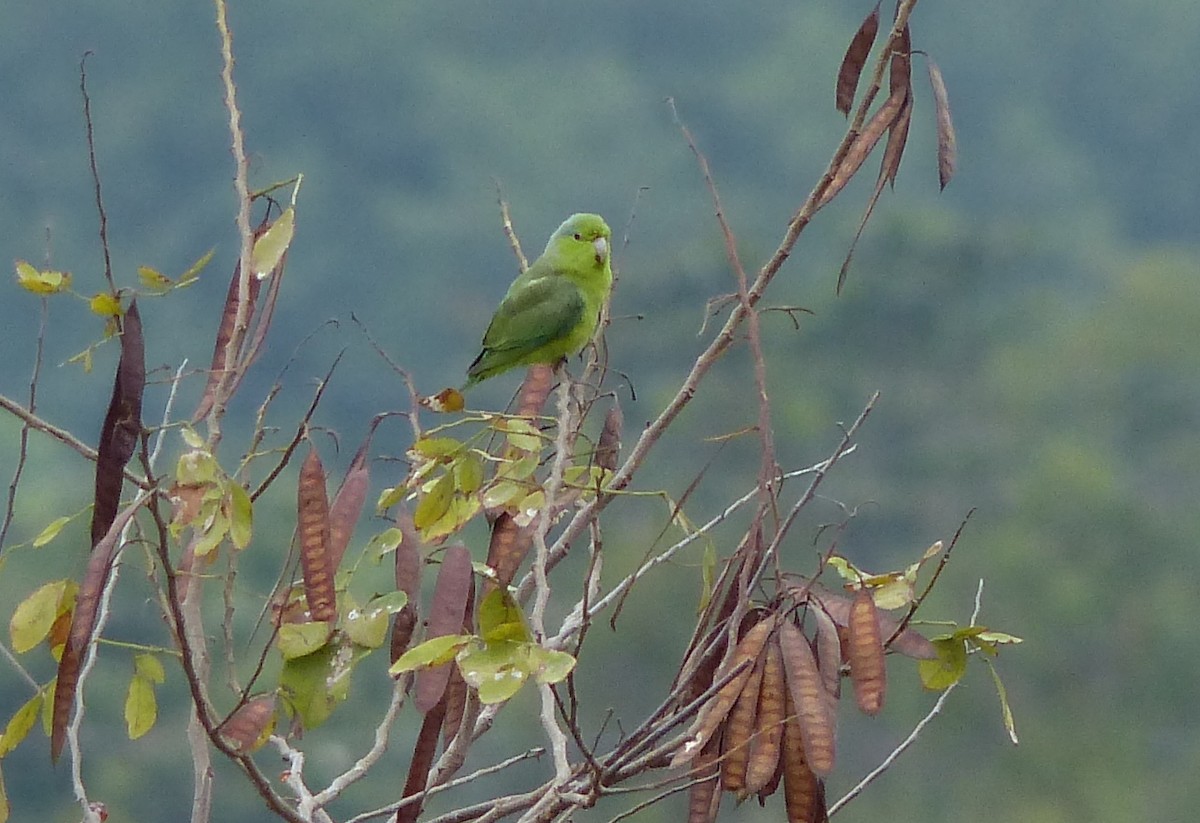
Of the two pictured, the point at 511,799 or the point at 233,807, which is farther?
the point at 233,807

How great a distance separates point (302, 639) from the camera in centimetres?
191

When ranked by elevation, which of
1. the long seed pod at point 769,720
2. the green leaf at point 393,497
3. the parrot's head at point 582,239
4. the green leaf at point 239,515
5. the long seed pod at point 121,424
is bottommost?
the parrot's head at point 582,239

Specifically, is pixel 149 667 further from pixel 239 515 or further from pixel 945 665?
pixel 945 665

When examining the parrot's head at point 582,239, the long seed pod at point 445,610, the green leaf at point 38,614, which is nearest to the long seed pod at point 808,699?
the long seed pod at point 445,610

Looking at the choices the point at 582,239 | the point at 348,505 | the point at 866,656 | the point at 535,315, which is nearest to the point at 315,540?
the point at 348,505

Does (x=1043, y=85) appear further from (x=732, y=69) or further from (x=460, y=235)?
(x=460, y=235)

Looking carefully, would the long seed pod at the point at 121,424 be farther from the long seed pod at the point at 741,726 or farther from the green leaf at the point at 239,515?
the long seed pod at the point at 741,726

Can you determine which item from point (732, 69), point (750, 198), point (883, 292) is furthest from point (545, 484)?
point (732, 69)

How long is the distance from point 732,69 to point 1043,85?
664 cm

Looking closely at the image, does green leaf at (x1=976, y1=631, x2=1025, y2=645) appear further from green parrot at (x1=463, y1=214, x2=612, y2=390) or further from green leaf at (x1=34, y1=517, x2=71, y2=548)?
green parrot at (x1=463, y1=214, x2=612, y2=390)

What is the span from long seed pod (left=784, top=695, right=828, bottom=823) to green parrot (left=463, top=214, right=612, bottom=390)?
2425mm

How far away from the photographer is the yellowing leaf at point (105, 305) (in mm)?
1794

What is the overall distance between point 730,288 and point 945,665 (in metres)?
21.7

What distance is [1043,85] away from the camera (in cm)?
4012
